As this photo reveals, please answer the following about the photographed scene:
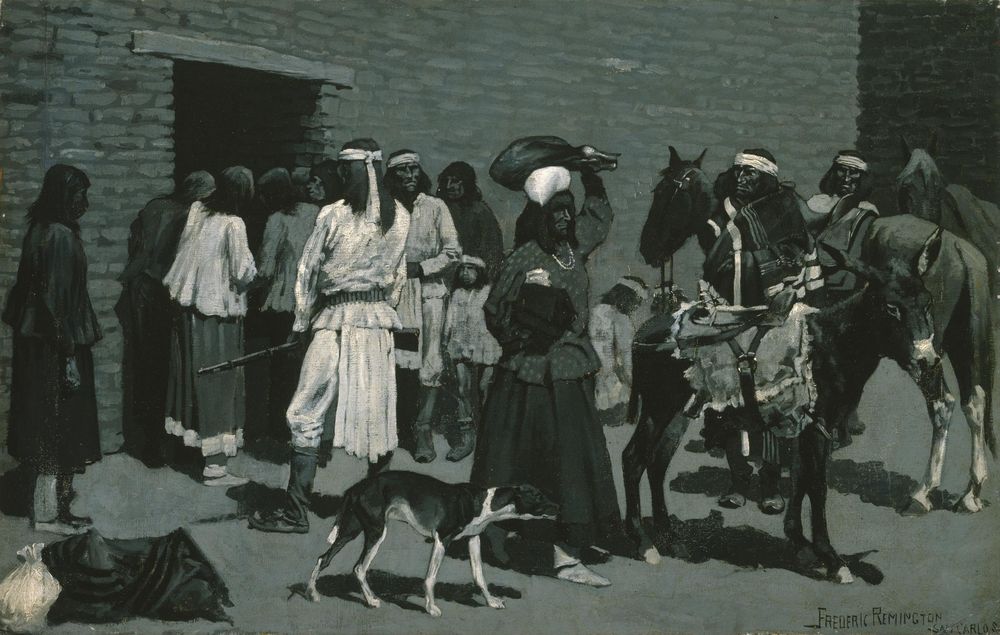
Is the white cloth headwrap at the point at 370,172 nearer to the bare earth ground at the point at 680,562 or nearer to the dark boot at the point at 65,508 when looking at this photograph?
the bare earth ground at the point at 680,562

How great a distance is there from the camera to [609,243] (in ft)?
20.5

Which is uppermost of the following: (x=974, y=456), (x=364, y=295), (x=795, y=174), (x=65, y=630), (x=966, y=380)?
(x=795, y=174)

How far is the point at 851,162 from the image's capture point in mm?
6465

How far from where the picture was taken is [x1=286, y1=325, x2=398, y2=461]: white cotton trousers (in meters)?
5.92

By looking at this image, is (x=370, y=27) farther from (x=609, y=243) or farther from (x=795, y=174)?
(x=795, y=174)

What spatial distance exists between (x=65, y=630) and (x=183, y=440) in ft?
3.64

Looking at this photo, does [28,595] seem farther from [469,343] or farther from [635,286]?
[635,286]

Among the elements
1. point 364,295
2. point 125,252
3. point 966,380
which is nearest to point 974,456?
point 966,380

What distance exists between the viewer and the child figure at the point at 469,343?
6168 mm

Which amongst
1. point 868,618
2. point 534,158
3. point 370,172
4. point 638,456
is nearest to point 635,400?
point 638,456

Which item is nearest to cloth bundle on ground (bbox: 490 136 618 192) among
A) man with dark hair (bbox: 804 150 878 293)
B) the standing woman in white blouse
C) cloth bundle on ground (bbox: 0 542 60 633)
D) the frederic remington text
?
man with dark hair (bbox: 804 150 878 293)

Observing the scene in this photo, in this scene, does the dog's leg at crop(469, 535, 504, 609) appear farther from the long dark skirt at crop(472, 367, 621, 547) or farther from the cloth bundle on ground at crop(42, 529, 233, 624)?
the cloth bundle on ground at crop(42, 529, 233, 624)

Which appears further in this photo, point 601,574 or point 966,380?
point 966,380

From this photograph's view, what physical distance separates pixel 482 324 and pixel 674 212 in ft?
3.99
